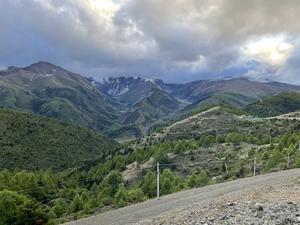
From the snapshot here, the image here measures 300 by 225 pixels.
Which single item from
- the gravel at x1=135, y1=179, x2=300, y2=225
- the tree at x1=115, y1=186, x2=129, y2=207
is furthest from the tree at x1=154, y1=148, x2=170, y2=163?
the gravel at x1=135, y1=179, x2=300, y2=225

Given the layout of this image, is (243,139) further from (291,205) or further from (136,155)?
(291,205)

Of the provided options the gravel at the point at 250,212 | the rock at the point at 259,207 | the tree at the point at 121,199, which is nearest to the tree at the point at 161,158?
the tree at the point at 121,199

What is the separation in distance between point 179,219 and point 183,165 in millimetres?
97218

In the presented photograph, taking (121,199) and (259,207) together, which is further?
(121,199)

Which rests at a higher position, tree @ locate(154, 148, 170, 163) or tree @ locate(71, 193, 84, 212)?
tree @ locate(154, 148, 170, 163)

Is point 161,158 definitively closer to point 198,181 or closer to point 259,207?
point 198,181

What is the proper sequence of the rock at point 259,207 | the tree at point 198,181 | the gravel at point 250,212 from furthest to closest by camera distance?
the tree at point 198,181
the rock at point 259,207
the gravel at point 250,212

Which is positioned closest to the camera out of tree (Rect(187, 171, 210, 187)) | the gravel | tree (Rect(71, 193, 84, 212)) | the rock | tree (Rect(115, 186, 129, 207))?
the gravel

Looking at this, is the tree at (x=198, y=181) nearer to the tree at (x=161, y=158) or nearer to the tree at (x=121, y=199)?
the tree at (x=121, y=199)

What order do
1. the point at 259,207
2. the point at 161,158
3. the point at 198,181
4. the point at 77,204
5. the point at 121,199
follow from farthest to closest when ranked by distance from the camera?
1. the point at 161,158
2. the point at 77,204
3. the point at 198,181
4. the point at 121,199
5. the point at 259,207

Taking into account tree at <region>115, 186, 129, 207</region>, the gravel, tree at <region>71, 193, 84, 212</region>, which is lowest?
tree at <region>71, 193, 84, 212</region>

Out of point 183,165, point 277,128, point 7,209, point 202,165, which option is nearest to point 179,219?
point 7,209

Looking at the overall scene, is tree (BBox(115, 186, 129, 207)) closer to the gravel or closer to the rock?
the gravel

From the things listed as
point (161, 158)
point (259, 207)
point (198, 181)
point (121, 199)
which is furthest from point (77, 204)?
point (259, 207)
